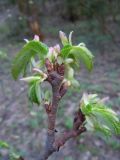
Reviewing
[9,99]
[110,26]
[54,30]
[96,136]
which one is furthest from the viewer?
[54,30]

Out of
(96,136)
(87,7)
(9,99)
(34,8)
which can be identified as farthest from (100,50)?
(96,136)

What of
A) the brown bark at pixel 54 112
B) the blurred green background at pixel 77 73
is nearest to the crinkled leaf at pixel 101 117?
the brown bark at pixel 54 112

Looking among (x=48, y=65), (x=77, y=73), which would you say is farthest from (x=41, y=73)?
(x=77, y=73)

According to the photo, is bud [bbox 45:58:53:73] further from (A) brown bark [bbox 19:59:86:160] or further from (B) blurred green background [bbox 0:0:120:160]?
(B) blurred green background [bbox 0:0:120:160]

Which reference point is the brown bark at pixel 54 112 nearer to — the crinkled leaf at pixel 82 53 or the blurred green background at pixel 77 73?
the crinkled leaf at pixel 82 53

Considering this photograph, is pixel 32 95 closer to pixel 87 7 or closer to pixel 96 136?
pixel 96 136

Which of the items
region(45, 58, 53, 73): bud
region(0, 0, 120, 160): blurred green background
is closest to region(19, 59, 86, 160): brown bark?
region(45, 58, 53, 73): bud

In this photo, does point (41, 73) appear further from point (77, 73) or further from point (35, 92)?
point (77, 73)
